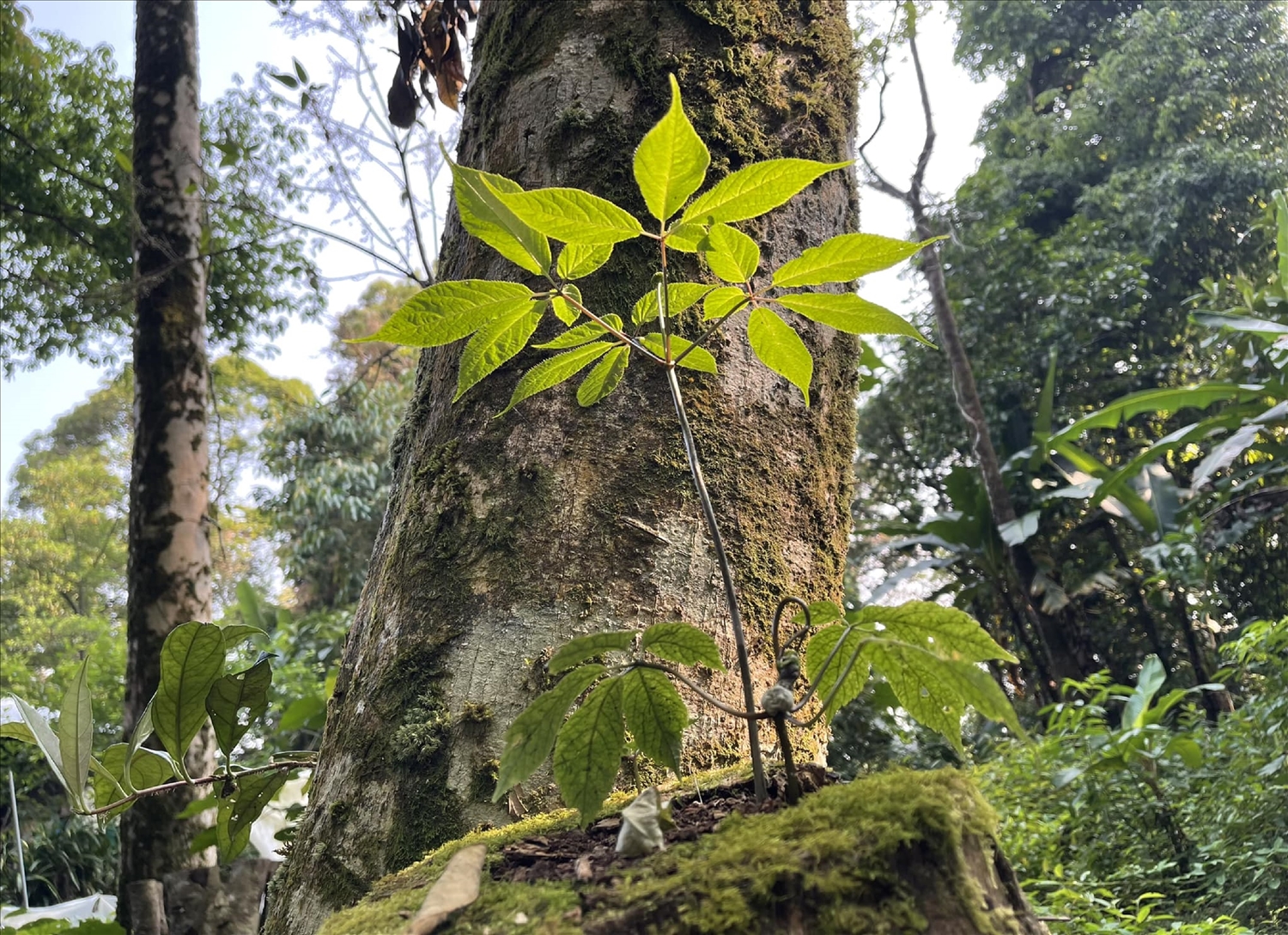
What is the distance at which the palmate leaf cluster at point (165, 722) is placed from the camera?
0.65 metres

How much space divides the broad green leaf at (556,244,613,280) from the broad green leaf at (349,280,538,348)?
0.03 meters

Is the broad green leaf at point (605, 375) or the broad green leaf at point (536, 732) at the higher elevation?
the broad green leaf at point (605, 375)

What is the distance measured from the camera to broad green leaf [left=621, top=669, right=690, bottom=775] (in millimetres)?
483

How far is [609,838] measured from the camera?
50cm

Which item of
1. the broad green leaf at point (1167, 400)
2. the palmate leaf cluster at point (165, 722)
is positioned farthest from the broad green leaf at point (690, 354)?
the broad green leaf at point (1167, 400)

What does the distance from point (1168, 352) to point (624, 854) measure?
36.1 ft

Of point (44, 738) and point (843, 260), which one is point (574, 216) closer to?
point (843, 260)

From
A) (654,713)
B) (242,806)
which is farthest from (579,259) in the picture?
(242,806)

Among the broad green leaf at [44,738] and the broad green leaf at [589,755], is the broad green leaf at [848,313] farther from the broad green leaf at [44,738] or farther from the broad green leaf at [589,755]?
the broad green leaf at [44,738]

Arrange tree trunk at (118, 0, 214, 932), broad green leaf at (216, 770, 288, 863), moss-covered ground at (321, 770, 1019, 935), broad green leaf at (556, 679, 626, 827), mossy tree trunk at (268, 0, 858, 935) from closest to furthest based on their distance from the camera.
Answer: moss-covered ground at (321, 770, 1019, 935)
broad green leaf at (556, 679, 626, 827)
mossy tree trunk at (268, 0, 858, 935)
broad green leaf at (216, 770, 288, 863)
tree trunk at (118, 0, 214, 932)

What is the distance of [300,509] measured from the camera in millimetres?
10070

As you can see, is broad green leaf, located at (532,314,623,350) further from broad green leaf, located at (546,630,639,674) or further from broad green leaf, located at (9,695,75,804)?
broad green leaf, located at (9,695,75,804)

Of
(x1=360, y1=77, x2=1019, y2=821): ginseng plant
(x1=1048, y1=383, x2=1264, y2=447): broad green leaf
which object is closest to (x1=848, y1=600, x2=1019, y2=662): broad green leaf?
(x1=360, y1=77, x2=1019, y2=821): ginseng plant

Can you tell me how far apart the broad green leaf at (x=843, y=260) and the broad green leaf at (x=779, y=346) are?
0.06m
